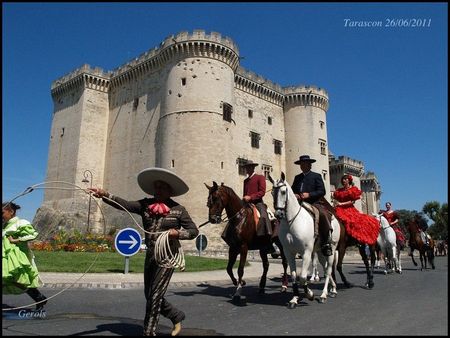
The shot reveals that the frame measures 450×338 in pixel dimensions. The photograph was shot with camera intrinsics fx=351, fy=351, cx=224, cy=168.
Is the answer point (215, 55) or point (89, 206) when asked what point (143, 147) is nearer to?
point (89, 206)

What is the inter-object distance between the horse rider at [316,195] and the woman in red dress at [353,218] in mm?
1079

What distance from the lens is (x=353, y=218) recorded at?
9758mm

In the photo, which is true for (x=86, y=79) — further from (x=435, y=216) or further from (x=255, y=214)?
(x=435, y=216)

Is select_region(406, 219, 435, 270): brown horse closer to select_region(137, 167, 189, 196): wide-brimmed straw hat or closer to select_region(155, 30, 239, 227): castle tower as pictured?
select_region(137, 167, 189, 196): wide-brimmed straw hat

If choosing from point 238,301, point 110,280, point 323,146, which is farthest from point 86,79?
point 238,301

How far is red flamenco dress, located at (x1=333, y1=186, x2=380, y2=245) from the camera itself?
31.5 ft

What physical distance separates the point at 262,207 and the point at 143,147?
31050 mm

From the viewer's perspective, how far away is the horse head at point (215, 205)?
771 cm

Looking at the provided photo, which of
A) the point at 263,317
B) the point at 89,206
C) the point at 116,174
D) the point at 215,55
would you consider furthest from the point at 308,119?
the point at 263,317

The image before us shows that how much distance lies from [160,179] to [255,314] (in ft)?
10.1

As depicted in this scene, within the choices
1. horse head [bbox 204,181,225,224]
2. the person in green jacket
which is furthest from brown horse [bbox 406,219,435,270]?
the person in green jacket

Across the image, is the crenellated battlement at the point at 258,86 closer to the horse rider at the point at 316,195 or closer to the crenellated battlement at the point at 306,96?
the crenellated battlement at the point at 306,96

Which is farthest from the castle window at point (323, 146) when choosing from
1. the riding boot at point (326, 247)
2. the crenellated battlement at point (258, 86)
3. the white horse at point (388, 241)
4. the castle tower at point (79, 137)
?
the riding boot at point (326, 247)

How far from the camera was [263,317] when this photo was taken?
6160 millimetres
